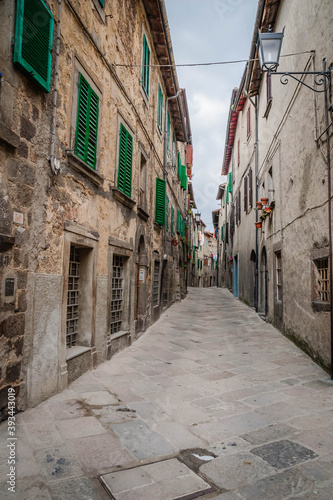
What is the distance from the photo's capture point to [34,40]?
3.92m

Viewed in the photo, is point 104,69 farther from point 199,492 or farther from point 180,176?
point 180,176

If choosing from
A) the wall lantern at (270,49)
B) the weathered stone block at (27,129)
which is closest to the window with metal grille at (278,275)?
the wall lantern at (270,49)

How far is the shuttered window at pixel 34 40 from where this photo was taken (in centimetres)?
362

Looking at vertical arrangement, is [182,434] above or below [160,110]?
below

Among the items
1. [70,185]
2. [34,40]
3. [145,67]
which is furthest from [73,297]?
[145,67]

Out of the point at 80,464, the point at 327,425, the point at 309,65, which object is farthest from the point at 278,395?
the point at 309,65

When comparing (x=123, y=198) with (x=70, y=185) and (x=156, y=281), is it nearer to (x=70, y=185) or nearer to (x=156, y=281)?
(x=70, y=185)

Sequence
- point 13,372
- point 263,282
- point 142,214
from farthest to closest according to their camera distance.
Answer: point 263,282
point 142,214
point 13,372

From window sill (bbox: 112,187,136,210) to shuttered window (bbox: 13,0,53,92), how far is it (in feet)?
8.61

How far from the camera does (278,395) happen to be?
4430 mm

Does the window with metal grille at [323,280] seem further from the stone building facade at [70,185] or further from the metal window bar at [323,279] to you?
the stone building facade at [70,185]

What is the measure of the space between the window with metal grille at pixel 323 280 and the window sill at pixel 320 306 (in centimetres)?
9

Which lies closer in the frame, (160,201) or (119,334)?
(119,334)

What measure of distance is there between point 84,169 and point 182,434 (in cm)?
362
